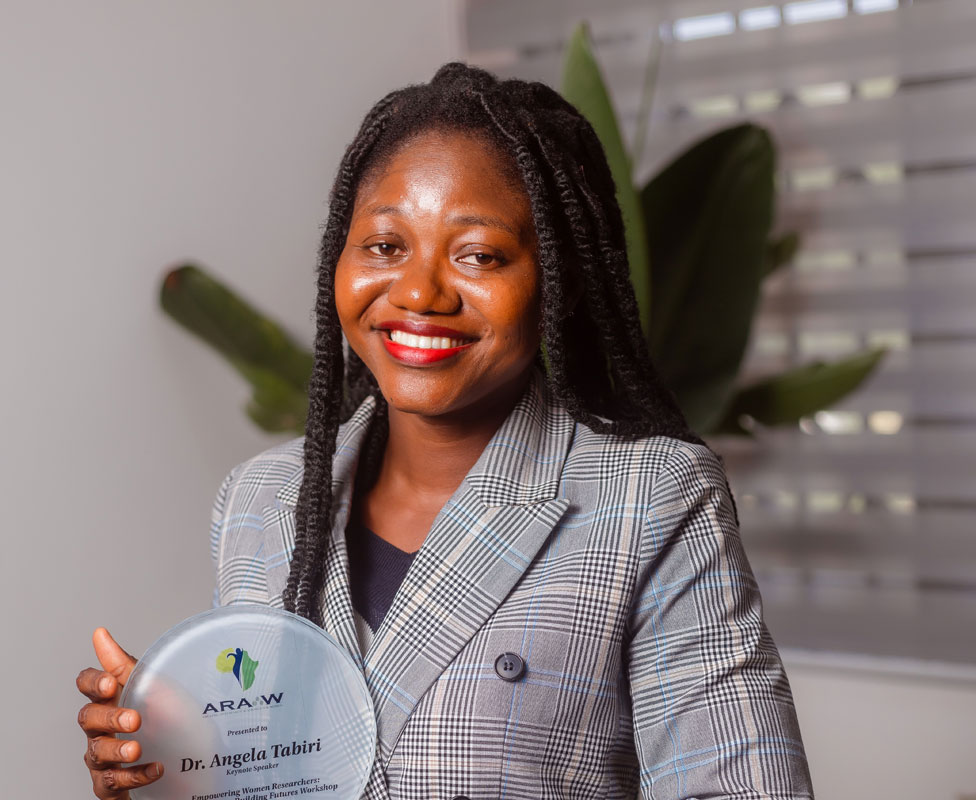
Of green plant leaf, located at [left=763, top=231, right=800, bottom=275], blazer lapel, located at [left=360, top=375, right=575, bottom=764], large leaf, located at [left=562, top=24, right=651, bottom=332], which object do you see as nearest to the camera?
blazer lapel, located at [left=360, top=375, right=575, bottom=764]

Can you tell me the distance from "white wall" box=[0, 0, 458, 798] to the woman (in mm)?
811

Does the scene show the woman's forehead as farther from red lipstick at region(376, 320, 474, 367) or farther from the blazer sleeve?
the blazer sleeve

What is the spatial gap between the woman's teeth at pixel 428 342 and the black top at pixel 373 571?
0.24 metres

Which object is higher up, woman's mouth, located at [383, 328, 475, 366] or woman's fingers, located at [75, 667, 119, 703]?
woman's mouth, located at [383, 328, 475, 366]

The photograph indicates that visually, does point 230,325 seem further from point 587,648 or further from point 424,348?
point 587,648

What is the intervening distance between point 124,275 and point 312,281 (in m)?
0.57

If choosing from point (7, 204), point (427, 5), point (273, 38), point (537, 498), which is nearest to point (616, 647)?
point (537, 498)

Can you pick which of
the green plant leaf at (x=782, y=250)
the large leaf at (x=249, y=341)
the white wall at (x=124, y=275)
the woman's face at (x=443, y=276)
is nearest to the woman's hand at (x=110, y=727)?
the woman's face at (x=443, y=276)

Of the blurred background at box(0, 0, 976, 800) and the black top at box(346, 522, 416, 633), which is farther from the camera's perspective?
the blurred background at box(0, 0, 976, 800)

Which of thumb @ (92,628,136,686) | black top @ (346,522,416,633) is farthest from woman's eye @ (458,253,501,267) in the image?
thumb @ (92,628,136,686)

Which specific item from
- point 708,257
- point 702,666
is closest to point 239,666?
point 702,666

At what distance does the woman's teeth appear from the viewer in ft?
3.09

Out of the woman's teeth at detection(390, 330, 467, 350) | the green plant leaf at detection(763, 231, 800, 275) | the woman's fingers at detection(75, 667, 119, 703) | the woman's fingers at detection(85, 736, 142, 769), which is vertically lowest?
the woman's fingers at detection(85, 736, 142, 769)

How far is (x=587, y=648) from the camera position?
3.06 ft
